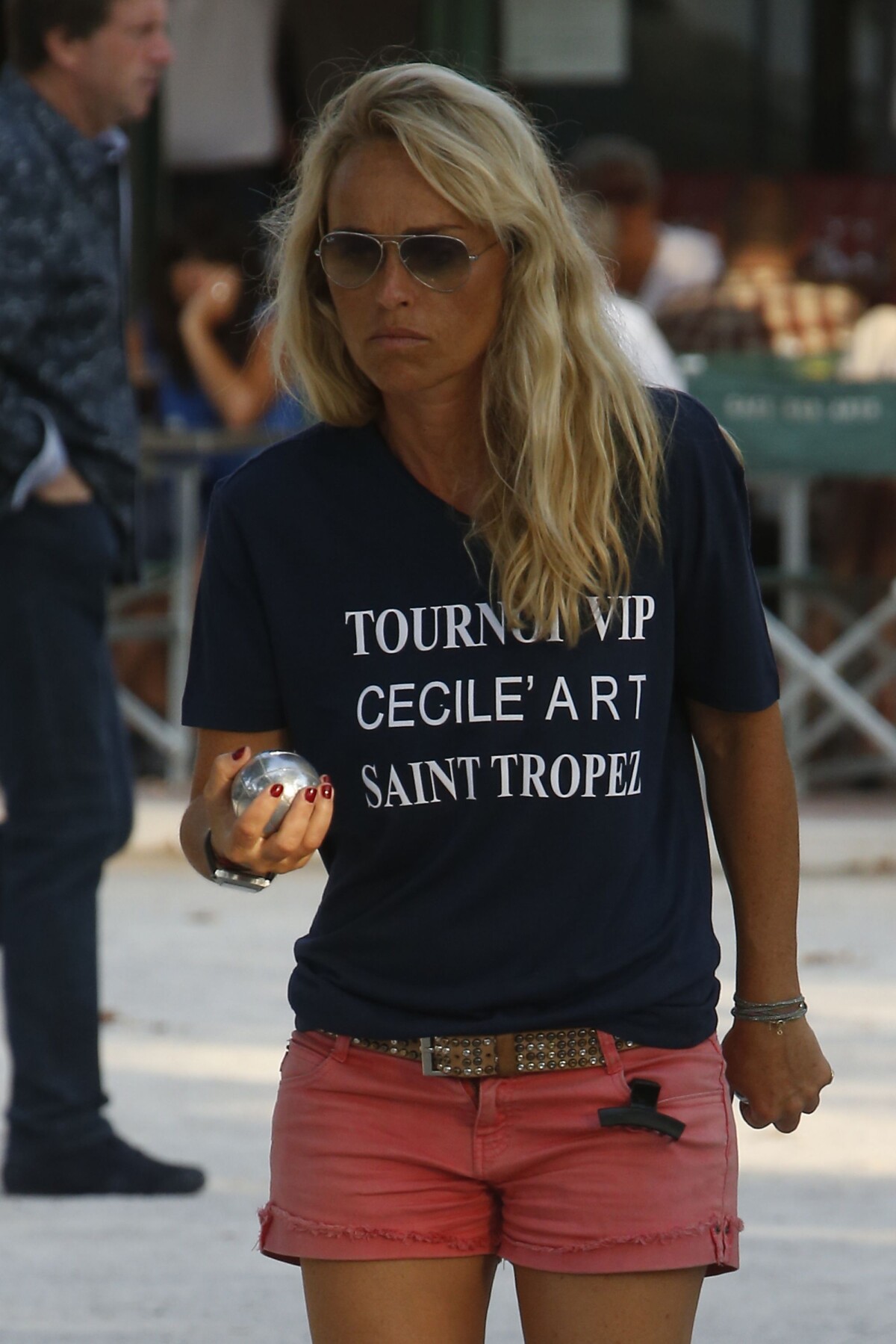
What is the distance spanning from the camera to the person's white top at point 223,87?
423 inches

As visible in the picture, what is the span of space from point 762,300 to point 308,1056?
775cm

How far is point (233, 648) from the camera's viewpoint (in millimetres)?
2525

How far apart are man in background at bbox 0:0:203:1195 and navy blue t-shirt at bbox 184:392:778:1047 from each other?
1.88 m

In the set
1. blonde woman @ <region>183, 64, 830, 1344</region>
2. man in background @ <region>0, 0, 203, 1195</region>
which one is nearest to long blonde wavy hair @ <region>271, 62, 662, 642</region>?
blonde woman @ <region>183, 64, 830, 1344</region>

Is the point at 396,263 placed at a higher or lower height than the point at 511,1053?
higher

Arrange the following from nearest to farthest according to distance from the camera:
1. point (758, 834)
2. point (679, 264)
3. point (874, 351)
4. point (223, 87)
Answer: point (758, 834), point (874, 351), point (679, 264), point (223, 87)

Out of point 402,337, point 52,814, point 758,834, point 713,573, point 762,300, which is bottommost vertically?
point 762,300

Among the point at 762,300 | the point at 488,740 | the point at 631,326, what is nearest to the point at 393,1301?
the point at 488,740

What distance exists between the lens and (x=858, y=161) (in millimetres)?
10969

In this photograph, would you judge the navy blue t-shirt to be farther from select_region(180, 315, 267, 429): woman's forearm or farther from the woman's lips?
select_region(180, 315, 267, 429): woman's forearm

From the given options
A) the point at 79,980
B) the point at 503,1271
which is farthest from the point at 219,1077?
the point at 503,1271

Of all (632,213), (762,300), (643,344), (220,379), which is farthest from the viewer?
(762,300)

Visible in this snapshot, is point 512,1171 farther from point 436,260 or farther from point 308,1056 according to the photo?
point 436,260

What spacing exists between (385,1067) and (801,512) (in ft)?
20.4
